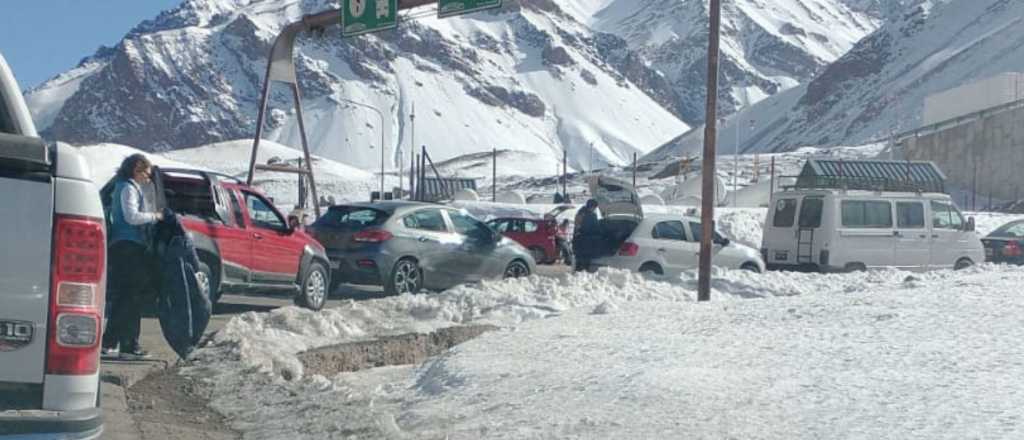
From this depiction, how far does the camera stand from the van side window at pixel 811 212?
1897cm

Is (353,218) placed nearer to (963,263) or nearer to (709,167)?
(709,167)

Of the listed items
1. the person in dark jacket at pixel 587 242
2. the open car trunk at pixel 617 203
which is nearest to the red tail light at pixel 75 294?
the person in dark jacket at pixel 587 242

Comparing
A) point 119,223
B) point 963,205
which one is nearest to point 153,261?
point 119,223

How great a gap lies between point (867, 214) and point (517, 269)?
5985 mm

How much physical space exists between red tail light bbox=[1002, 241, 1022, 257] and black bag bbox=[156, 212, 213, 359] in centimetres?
1878

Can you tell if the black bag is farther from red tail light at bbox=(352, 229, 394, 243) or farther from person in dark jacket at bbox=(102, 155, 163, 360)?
red tail light at bbox=(352, 229, 394, 243)

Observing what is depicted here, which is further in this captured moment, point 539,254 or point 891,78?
point 891,78

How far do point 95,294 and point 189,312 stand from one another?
4.78m

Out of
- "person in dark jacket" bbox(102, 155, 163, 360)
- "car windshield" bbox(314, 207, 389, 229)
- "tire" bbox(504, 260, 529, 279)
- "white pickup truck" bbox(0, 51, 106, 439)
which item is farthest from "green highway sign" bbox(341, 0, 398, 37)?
"white pickup truck" bbox(0, 51, 106, 439)

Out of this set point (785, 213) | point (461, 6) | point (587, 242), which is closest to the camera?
point (587, 242)

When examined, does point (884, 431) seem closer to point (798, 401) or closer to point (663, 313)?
point (798, 401)

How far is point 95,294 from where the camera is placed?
4133 mm

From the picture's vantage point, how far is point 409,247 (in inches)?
629

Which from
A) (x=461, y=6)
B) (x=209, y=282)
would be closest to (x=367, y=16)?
(x=461, y=6)
